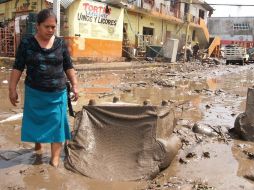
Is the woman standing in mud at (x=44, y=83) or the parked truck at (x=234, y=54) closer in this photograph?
the woman standing in mud at (x=44, y=83)

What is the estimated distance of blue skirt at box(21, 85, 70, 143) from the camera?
144 inches

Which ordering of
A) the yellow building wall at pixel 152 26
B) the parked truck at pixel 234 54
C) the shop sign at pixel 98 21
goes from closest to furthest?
the shop sign at pixel 98 21 → the yellow building wall at pixel 152 26 → the parked truck at pixel 234 54

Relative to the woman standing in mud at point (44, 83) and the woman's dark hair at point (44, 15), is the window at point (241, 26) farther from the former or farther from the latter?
the woman's dark hair at point (44, 15)

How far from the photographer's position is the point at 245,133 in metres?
5.27

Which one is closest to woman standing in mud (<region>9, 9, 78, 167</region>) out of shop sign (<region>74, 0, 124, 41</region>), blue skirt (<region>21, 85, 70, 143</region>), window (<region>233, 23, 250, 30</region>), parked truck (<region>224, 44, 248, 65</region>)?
blue skirt (<region>21, 85, 70, 143</region>)

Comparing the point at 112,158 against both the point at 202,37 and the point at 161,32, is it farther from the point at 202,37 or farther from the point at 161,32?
the point at 202,37

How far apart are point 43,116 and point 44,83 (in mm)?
337

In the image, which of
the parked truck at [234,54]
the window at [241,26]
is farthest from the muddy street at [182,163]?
the window at [241,26]

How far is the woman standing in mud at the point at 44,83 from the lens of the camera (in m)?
3.54

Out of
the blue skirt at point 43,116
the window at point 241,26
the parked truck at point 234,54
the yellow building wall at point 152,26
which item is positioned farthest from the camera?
the window at point 241,26

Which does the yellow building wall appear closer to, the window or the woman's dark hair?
the woman's dark hair

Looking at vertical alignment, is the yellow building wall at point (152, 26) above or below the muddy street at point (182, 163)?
above

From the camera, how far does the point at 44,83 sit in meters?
3.60

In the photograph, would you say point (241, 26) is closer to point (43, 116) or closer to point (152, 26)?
point (152, 26)
